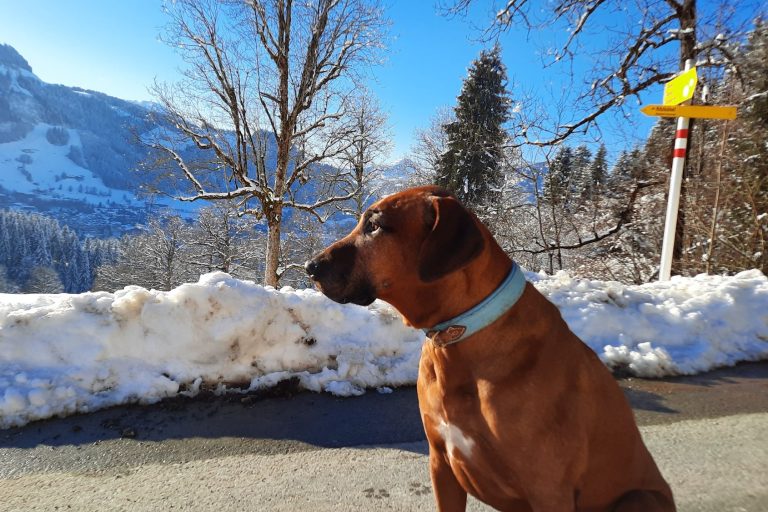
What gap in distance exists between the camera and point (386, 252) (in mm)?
1592

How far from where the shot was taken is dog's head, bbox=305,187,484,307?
155 centimetres

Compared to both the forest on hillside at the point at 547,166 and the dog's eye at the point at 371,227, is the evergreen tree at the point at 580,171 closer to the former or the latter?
the forest on hillside at the point at 547,166

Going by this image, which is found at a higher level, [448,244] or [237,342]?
[448,244]

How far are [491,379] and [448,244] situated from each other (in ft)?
1.64

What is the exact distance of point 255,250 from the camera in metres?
31.7

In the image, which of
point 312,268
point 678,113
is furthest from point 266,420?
point 678,113

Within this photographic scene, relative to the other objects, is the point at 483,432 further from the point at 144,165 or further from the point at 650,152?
the point at 144,165

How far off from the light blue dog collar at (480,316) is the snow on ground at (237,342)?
2114 mm

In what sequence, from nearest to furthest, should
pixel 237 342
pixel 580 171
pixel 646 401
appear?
pixel 646 401, pixel 237 342, pixel 580 171

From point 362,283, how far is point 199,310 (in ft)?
8.49

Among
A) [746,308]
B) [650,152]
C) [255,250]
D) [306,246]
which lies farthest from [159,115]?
[255,250]

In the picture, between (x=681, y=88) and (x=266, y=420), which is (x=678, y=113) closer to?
(x=681, y=88)

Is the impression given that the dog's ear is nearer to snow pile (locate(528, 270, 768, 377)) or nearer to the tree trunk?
snow pile (locate(528, 270, 768, 377))

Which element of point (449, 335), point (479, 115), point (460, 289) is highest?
point (479, 115)
